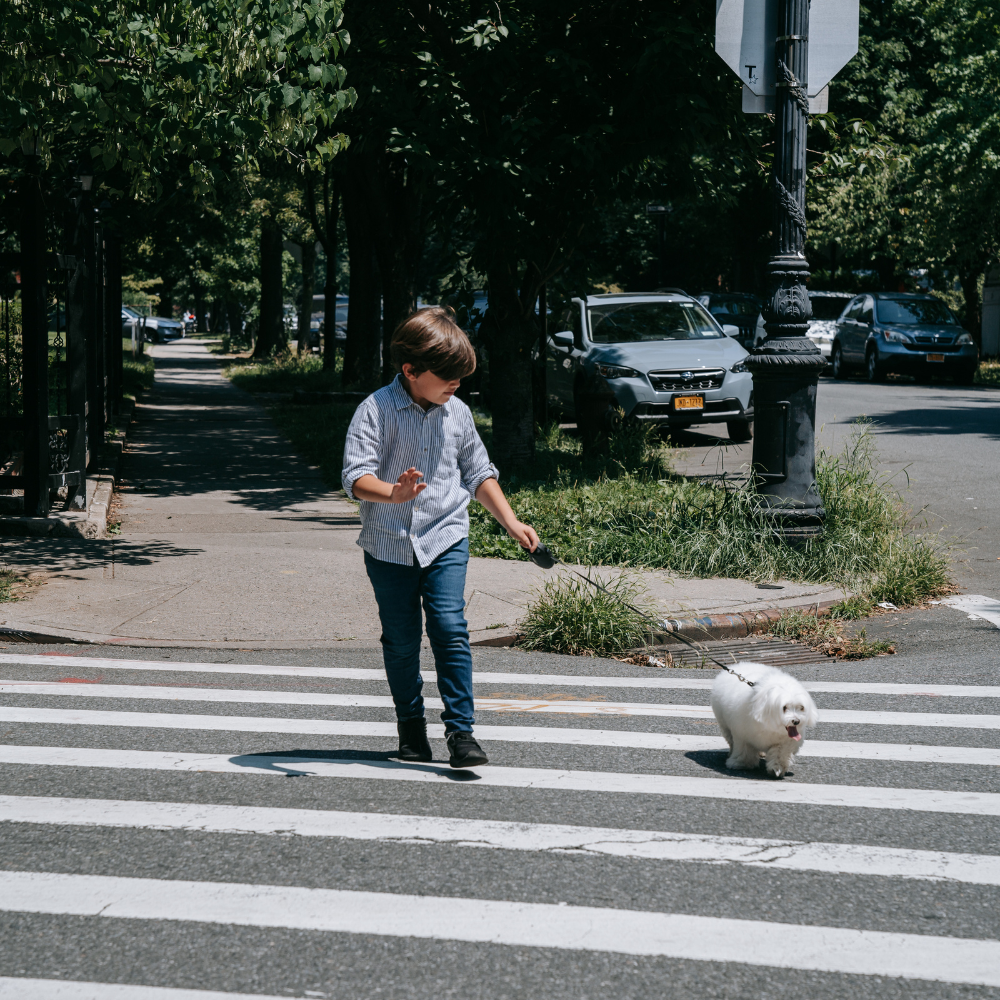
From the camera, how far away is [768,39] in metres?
8.98

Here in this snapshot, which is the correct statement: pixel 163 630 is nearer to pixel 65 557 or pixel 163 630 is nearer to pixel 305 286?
pixel 65 557

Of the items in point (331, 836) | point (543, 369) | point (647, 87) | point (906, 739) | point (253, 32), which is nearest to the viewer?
point (331, 836)

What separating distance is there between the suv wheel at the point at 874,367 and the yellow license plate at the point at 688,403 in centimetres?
1318

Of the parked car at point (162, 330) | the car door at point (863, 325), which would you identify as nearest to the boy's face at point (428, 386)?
the car door at point (863, 325)

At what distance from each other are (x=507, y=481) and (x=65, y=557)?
4466 millimetres

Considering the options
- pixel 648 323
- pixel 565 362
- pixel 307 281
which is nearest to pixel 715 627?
pixel 648 323

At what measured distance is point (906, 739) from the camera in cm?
548

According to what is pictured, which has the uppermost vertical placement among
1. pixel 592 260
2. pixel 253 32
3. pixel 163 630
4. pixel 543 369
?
pixel 253 32

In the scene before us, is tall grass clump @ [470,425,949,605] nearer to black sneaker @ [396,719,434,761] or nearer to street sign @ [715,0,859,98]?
street sign @ [715,0,859,98]

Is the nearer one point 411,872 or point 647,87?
point 411,872

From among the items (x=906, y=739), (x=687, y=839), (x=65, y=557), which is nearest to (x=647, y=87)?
(x=65, y=557)

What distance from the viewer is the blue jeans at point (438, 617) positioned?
4.73m

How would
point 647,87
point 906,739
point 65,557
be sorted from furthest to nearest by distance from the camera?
point 647,87 → point 65,557 → point 906,739

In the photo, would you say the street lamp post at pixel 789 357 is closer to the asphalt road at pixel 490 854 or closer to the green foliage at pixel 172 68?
the asphalt road at pixel 490 854
